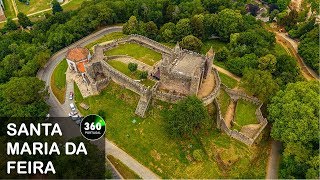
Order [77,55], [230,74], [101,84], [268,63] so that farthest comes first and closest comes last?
[230,74] < [77,55] < [268,63] < [101,84]

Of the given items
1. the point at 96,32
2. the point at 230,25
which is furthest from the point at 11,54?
the point at 230,25

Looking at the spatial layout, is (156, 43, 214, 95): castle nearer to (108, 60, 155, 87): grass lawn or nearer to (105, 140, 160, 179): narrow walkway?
(108, 60, 155, 87): grass lawn

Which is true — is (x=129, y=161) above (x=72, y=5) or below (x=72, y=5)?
below

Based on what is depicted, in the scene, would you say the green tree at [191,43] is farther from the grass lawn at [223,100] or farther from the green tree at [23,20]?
the green tree at [23,20]

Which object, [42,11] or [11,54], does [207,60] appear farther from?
[42,11]

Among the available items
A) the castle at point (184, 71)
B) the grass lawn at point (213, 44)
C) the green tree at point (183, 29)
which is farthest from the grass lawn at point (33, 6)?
the castle at point (184, 71)

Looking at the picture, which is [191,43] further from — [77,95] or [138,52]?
[77,95]

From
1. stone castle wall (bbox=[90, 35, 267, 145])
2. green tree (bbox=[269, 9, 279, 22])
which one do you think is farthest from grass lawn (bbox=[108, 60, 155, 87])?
green tree (bbox=[269, 9, 279, 22])

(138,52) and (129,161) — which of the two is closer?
(129,161)

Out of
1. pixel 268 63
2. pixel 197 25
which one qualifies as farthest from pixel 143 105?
pixel 197 25
